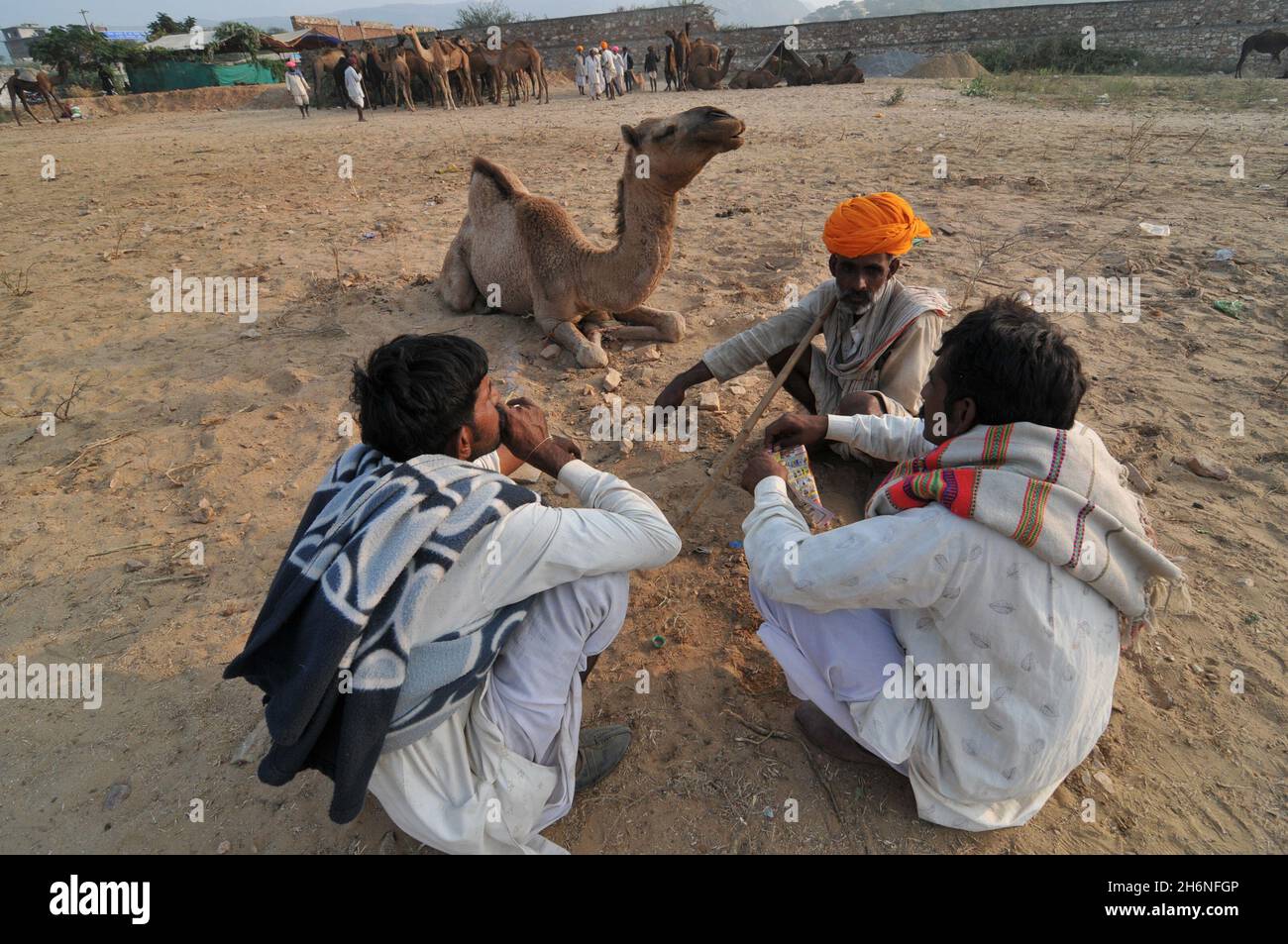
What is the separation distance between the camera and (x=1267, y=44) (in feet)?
65.3

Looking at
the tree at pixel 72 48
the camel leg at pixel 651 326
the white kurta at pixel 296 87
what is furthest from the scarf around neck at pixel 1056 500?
the tree at pixel 72 48

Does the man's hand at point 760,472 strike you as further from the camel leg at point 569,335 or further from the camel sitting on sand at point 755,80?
the camel sitting on sand at point 755,80

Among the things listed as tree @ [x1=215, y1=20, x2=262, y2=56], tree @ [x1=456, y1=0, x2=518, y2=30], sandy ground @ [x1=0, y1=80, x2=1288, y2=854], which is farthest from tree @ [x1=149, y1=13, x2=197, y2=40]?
sandy ground @ [x1=0, y1=80, x2=1288, y2=854]

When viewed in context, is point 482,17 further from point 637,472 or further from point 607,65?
point 637,472

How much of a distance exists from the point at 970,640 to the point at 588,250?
12.5 feet

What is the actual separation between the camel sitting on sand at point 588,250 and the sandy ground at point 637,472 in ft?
0.98

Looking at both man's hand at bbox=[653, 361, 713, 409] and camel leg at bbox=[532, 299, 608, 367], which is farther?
camel leg at bbox=[532, 299, 608, 367]

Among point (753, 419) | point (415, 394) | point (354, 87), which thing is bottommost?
point (753, 419)

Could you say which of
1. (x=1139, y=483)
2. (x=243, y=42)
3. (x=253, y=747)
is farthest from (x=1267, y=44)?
(x=243, y=42)

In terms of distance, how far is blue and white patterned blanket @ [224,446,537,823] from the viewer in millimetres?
1337

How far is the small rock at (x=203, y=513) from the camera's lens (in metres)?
3.11

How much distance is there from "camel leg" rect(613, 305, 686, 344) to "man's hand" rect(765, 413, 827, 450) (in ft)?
7.40

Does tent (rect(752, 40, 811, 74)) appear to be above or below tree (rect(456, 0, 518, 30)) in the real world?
below

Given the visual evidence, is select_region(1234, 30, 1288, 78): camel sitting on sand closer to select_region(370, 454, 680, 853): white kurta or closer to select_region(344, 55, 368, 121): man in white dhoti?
select_region(344, 55, 368, 121): man in white dhoti
